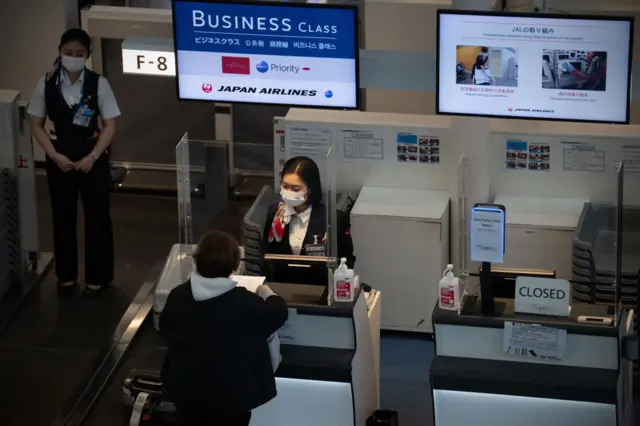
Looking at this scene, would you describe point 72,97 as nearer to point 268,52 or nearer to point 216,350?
point 268,52

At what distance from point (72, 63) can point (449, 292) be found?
11.4 ft

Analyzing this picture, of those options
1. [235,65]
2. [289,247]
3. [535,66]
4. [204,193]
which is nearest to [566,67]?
[535,66]

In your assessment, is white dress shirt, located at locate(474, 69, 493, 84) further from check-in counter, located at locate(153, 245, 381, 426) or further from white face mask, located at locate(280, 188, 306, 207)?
check-in counter, located at locate(153, 245, 381, 426)

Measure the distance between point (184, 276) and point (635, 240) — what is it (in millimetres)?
2870

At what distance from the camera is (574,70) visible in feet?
25.8

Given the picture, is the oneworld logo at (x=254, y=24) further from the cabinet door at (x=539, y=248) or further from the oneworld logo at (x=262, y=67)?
the cabinet door at (x=539, y=248)

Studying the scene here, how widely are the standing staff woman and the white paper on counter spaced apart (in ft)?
7.97

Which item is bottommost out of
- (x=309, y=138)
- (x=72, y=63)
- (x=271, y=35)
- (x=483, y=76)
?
(x=309, y=138)

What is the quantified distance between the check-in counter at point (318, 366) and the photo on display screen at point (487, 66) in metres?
1.64

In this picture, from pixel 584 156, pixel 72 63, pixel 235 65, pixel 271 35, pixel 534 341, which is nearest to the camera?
pixel 534 341

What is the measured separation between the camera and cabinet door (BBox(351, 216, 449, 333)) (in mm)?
8750

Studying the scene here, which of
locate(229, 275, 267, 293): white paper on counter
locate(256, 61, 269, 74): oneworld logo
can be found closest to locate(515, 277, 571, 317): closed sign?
locate(229, 275, 267, 293): white paper on counter

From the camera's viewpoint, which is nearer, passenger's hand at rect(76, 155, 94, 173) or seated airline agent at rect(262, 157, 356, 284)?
seated airline agent at rect(262, 157, 356, 284)

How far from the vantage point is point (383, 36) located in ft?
33.6
